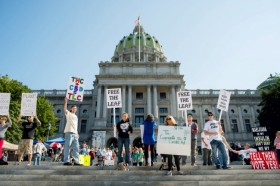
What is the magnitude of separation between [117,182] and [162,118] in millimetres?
35253

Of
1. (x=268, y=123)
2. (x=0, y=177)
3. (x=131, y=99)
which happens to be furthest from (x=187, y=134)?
(x=131, y=99)

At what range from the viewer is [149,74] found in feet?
134

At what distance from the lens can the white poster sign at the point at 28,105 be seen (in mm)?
10299

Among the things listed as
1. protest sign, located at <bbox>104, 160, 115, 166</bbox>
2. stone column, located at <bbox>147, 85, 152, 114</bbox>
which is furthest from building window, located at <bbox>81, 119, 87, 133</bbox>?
protest sign, located at <bbox>104, 160, 115, 166</bbox>

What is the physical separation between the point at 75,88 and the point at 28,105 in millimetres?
2330

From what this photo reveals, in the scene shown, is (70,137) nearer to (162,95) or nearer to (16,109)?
(16,109)

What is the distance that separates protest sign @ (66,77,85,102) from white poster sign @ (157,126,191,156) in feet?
14.8

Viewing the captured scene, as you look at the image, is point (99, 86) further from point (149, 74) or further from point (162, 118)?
point (162, 118)

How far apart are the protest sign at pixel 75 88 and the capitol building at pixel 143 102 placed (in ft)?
83.1

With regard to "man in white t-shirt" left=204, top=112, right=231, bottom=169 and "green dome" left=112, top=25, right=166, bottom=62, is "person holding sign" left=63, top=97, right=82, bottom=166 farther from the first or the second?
"green dome" left=112, top=25, right=166, bottom=62

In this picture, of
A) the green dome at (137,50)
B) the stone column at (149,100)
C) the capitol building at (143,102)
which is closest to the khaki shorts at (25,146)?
the capitol building at (143,102)

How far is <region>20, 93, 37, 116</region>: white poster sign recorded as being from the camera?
10.3 m

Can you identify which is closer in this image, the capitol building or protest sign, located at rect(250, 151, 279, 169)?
protest sign, located at rect(250, 151, 279, 169)

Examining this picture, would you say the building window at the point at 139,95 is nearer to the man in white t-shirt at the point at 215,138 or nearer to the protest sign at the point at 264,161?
the protest sign at the point at 264,161
